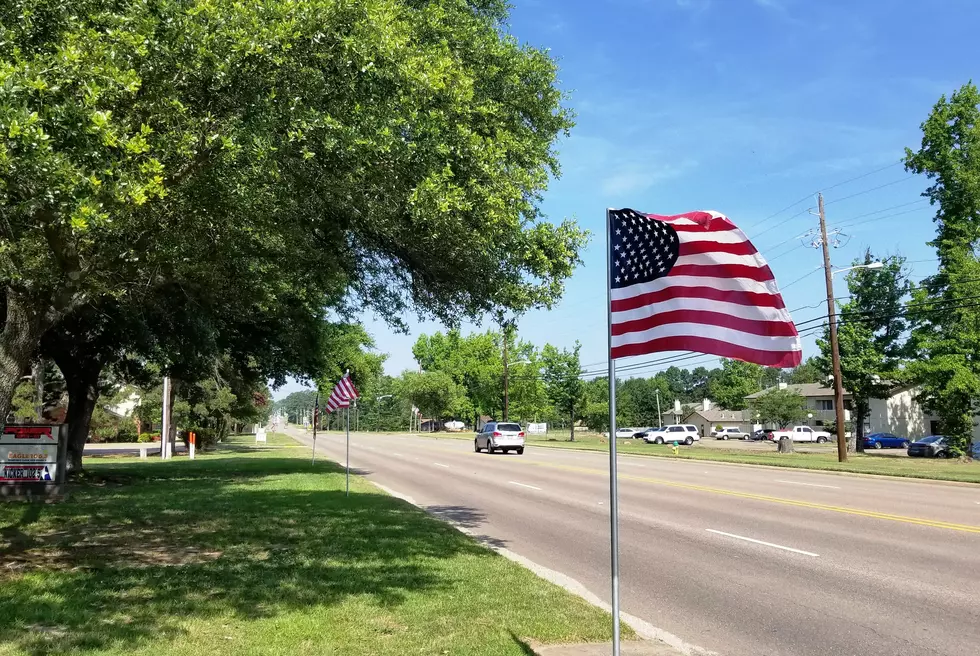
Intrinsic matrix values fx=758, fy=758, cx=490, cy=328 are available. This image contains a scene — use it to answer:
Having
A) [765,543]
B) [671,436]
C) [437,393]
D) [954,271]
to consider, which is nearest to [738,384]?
[437,393]

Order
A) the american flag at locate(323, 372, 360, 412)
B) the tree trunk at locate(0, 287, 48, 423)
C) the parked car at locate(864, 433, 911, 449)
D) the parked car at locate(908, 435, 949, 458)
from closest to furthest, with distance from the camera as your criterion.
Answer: the tree trunk at locate(0, 287, 48, 423) < the american flag at locate(323, 372, 360, 412) < the parked car at locate(908, 435, 949, 458) < the parked car at locate(864, 433, 911, 449)

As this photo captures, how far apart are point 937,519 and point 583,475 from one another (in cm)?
1152

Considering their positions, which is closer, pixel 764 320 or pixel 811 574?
pixel 764 320

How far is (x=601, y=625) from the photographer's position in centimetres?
622

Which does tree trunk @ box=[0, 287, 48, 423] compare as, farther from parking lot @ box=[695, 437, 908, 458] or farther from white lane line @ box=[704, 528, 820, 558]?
parking lot @ box=[695, 437, 908, 458]

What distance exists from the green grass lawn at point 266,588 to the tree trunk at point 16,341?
78.4 inches

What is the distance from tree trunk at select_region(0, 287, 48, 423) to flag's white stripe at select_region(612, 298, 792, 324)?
6602mm

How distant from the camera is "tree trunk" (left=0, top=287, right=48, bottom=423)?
26.7 ft

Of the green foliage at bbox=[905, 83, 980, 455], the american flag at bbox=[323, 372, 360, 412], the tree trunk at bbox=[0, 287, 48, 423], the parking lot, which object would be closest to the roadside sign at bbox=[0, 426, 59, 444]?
the american flag at bbox=[323, 372, 360, 412]

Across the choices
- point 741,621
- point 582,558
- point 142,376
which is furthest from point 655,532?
point 142,376

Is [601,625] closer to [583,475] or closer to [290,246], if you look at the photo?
[290,246]

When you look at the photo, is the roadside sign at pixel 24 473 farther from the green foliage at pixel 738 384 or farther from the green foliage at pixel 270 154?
the green foliage at pixel 738 384

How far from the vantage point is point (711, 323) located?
539cm

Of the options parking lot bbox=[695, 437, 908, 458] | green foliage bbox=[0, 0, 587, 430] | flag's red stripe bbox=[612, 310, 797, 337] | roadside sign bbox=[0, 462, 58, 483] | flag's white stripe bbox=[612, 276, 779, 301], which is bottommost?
parking lot bbox=[695, 437, 908, 458]
